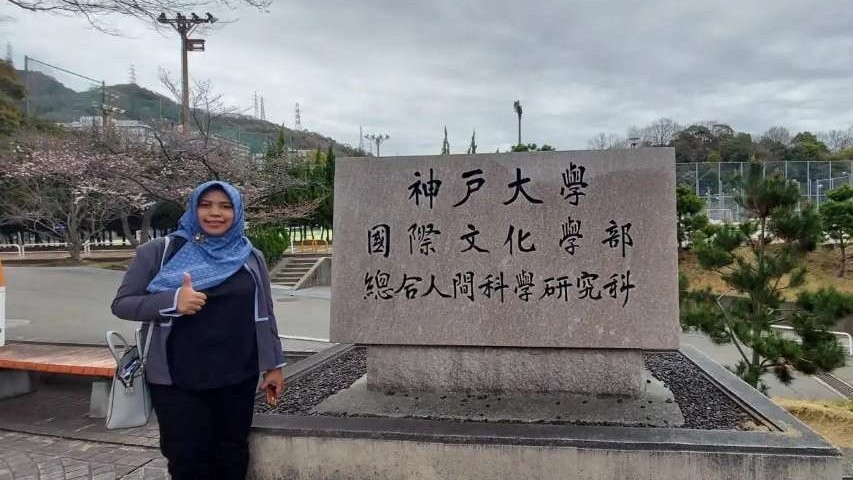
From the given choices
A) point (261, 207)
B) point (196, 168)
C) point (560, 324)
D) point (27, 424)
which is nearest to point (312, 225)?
point (261, 207)

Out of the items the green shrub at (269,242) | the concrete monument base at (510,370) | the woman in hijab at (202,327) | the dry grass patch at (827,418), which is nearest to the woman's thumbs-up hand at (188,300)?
the woman in hijab at (202,327)

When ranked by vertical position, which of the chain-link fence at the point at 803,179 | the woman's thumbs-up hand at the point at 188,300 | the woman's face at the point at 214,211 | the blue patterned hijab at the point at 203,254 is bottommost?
the woman's thumbs-up hand at the point at 188,300

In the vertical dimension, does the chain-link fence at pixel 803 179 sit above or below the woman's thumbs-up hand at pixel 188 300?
above

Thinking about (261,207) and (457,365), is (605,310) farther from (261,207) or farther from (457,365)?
(261,207)

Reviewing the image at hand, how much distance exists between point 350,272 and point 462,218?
0.76m

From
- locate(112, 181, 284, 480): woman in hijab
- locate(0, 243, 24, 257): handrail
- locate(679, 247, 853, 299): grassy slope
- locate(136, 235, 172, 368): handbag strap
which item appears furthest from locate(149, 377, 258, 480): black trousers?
locate(0, 243, 24, 257): handrail

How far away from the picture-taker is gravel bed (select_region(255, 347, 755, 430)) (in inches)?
120

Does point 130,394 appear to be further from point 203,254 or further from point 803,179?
point 803,179

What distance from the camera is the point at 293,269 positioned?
1719cm

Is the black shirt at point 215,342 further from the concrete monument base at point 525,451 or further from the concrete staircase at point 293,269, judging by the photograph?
the concrete staircase at point 293,269

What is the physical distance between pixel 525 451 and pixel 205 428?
4.66ft

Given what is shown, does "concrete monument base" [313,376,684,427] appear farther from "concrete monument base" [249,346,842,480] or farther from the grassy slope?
the grassy slope

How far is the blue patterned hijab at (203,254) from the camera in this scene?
2.35m

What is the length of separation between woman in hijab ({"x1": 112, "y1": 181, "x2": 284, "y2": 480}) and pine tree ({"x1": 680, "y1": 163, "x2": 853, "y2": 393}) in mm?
4211
